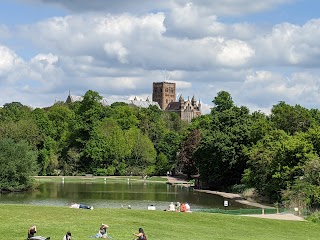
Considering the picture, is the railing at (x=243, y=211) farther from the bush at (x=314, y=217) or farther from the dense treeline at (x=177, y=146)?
the dense treeline at (x=177, y=146)

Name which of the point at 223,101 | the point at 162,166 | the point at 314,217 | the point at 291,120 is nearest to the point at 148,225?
the point at 314,217

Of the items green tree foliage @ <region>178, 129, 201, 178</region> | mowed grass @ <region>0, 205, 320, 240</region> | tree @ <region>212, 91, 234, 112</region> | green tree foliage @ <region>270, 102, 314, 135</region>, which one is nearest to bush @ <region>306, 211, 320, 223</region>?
mowed grass @ <region>0, 205, 320, 240</region>

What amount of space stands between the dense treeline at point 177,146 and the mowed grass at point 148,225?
1438 centimetres

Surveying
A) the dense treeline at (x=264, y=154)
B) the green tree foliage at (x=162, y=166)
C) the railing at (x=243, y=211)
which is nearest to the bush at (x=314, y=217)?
the railing at (x=243, y=211)

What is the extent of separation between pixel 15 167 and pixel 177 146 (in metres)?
54.3

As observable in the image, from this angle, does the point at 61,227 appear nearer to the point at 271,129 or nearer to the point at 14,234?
the point at 14,234

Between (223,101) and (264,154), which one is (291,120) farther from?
(223,101)

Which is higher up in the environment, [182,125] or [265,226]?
[182,125]

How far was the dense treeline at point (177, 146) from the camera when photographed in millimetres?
59594

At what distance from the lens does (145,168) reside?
394ft

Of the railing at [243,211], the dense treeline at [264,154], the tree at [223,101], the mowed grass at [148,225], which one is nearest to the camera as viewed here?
the mowed grass at [148,225]

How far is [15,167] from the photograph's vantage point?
7575cm

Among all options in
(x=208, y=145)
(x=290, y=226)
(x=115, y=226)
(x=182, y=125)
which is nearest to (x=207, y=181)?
(x=208, y=145)

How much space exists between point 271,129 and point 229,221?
4147cm
